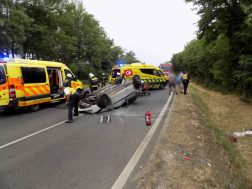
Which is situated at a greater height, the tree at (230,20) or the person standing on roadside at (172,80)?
the tree at (230,20)

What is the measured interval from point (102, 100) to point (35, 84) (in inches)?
124

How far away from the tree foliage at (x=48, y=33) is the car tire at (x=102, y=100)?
A: 7.88 meters

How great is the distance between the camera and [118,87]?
798 cm

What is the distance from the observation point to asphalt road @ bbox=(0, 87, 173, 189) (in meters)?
2.66

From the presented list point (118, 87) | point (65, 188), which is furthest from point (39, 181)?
point (118, 87)

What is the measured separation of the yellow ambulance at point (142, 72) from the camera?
45.2 feet

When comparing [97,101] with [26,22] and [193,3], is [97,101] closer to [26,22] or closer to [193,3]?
[193,3]

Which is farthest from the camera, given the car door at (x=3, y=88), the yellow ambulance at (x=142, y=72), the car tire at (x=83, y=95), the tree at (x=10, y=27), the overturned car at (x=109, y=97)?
the yellow ambulance at (x=142, y=72)

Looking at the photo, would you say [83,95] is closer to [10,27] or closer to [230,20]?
[10,27]

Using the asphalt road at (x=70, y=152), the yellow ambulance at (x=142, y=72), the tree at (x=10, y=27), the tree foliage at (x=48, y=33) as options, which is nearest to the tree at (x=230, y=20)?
the yellow ambulance at (x=142, y=72)

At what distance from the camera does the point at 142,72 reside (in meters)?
14.0

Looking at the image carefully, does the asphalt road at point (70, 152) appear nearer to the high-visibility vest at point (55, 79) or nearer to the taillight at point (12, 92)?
the taillight at point (12, 92)

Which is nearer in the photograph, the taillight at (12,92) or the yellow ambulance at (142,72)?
the taillight at (12,92)

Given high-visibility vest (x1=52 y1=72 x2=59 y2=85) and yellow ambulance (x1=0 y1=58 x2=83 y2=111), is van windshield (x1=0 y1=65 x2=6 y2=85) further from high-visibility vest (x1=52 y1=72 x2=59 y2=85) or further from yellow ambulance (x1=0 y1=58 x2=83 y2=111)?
high-visibility vest (x1=52 y1=72 x2=59 y2=85)
